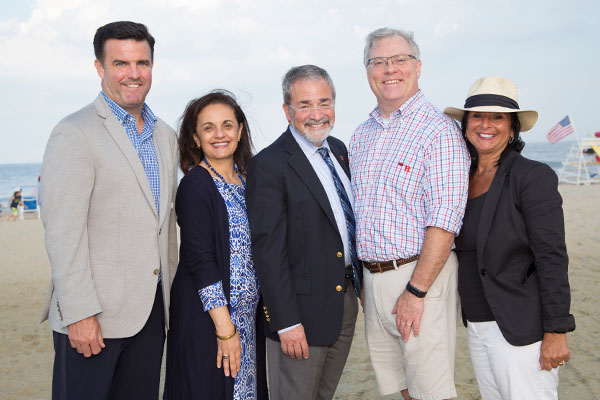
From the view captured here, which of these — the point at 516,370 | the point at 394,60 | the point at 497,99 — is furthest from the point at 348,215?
the point at 516,370

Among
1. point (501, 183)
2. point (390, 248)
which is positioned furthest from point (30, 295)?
point (501, 183)

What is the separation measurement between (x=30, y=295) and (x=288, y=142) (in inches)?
271

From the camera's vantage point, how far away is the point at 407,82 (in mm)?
3002

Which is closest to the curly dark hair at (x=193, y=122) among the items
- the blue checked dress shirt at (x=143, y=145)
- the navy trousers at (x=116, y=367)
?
the blue checked dress shirt at (x=143, y=145)

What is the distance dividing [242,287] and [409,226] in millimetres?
1010

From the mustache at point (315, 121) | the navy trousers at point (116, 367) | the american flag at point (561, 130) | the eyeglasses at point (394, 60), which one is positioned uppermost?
the american flag at point (561, 130)

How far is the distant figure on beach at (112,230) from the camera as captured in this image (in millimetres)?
2457

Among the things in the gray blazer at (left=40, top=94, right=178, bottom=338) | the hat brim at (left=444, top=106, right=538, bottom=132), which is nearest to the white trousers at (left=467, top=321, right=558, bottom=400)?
the hat brim at (left=444, top=106, right=538, bottom=132)

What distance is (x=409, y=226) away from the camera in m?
2.82

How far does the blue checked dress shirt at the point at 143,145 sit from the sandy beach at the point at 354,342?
2.68 m

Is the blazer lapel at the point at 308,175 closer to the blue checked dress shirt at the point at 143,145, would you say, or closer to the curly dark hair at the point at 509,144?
the blue checked dress shirt at the point at 143,145

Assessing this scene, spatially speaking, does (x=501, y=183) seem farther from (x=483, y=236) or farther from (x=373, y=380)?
(x=373, y=380)

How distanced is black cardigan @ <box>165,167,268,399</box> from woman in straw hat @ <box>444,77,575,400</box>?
4.50ft

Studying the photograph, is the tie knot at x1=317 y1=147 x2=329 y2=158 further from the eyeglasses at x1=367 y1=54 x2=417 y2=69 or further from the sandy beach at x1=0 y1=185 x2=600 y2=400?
the sandy beach at x1=0 y1=185 x2=600 y2=400
